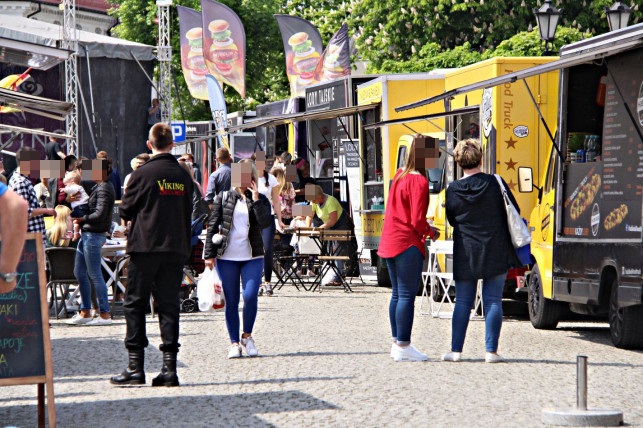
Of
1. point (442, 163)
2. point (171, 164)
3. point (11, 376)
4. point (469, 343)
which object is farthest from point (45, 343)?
point (442, 163)

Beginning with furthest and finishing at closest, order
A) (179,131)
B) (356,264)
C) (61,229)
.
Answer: (179,131), (356,264), (61,229)

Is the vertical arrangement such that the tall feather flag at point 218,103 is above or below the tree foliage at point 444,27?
below

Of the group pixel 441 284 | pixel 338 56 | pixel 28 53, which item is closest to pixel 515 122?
pixel 441 284

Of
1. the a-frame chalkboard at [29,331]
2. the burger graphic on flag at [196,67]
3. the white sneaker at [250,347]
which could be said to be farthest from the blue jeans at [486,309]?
the burger graphic on flag at [196,67]

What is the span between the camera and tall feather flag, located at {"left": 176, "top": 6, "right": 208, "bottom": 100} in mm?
37906

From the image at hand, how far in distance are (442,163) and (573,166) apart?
552 cm

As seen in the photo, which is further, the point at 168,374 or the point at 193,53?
the point at 193,53

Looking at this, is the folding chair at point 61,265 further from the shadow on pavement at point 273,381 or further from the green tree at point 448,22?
the green tree at point 448,22

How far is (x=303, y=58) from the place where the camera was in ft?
121

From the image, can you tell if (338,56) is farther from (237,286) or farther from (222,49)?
(237,286)

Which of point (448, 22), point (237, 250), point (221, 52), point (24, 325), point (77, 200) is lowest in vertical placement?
point (24, 325)

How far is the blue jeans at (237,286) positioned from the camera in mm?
12250

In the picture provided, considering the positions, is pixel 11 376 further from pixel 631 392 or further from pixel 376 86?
pixel 376 86

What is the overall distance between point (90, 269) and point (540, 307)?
4865 mm
